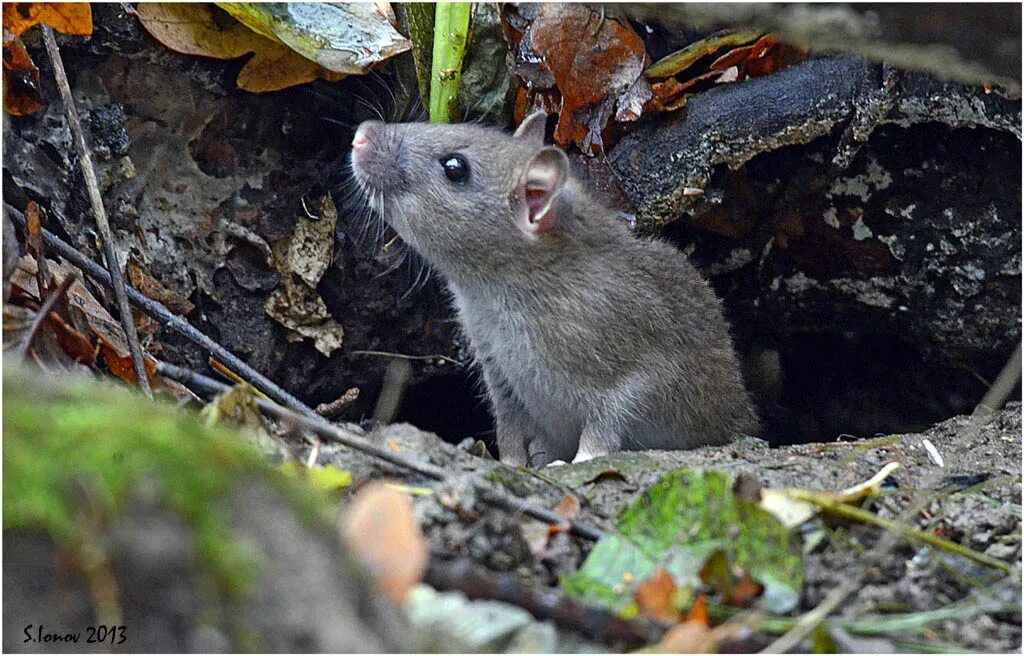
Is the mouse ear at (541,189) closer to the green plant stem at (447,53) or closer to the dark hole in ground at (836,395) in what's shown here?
the green plant stem at (447,53)

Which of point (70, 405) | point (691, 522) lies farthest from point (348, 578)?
point (691, 522)

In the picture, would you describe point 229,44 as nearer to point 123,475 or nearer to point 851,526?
point 851,526

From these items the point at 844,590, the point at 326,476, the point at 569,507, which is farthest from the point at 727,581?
the point at 326,476

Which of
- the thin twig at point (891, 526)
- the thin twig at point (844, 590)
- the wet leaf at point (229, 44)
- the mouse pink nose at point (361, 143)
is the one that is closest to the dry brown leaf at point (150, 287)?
the wet leaf at point (229, 44)

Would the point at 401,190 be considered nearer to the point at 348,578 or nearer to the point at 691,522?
the point at 691,522

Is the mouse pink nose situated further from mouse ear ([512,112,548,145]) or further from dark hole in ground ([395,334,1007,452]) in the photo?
dark hole in ground ([395,334,1007,452])
